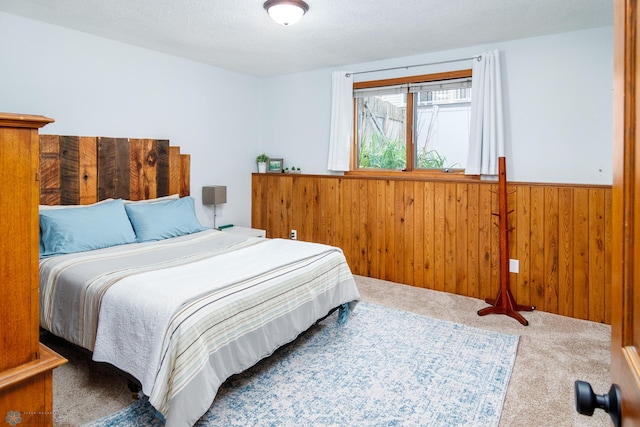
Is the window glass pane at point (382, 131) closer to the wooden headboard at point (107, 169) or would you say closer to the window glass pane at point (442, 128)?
the window glass pane at point (442, 128)

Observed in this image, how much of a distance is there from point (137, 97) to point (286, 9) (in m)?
2.01

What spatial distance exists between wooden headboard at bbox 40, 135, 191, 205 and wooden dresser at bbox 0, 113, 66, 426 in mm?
2753

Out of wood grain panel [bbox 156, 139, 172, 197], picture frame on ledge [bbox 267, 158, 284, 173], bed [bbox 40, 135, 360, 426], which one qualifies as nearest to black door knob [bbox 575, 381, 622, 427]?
bed [bbox 40, 135, 360, 426]

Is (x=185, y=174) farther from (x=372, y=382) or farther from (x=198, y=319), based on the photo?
(x=372, y=382)

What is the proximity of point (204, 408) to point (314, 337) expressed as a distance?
4.01 ft

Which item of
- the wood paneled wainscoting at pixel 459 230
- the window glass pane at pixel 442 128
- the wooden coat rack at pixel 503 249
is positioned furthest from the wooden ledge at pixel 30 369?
the window glass pane at pixel 442 128

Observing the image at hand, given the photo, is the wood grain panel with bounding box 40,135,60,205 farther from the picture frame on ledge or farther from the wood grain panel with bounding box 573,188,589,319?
the wood grain panel with bounding box 573,188,589,319

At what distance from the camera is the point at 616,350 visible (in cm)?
75

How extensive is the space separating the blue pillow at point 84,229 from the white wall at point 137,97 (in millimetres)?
748

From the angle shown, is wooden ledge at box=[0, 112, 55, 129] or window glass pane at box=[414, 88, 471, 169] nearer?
wooden ledge at box=[0, 112, 55, 129]

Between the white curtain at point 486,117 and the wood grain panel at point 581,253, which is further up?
the white curtain at point 486,117

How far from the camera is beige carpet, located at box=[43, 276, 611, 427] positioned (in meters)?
2.06

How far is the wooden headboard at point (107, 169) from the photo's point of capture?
3.31 meters

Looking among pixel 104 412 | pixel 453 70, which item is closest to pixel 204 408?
pixel 104 412
